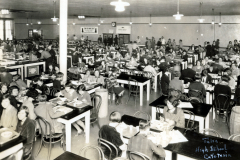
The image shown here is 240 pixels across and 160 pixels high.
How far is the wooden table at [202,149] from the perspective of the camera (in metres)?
2.96

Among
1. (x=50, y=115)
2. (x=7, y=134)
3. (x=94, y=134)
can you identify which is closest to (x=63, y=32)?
(x=94, y=134)

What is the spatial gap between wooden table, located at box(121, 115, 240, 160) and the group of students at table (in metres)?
0.18

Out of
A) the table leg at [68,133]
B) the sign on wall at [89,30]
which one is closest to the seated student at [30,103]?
the table leg at [68,133]

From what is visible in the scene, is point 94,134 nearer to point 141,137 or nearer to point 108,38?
point 141,137

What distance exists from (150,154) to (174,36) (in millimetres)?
16798

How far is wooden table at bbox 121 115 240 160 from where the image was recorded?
2.96 m

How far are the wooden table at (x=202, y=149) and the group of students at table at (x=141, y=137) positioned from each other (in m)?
0.18

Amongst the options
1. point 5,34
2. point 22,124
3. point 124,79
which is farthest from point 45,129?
point 5,34

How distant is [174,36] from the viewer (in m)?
18.8

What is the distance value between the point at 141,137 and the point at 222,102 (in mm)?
3516

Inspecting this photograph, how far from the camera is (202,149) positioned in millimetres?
3115

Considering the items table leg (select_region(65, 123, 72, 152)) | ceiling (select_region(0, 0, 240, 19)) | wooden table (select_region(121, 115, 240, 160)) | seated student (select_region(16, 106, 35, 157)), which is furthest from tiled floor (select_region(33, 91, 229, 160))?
ceiling (select_region(0, 0, 240, 19))

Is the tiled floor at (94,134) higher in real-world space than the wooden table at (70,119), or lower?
lower

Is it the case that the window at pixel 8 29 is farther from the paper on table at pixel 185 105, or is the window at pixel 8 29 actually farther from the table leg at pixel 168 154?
the table leg at pixel 168 154
